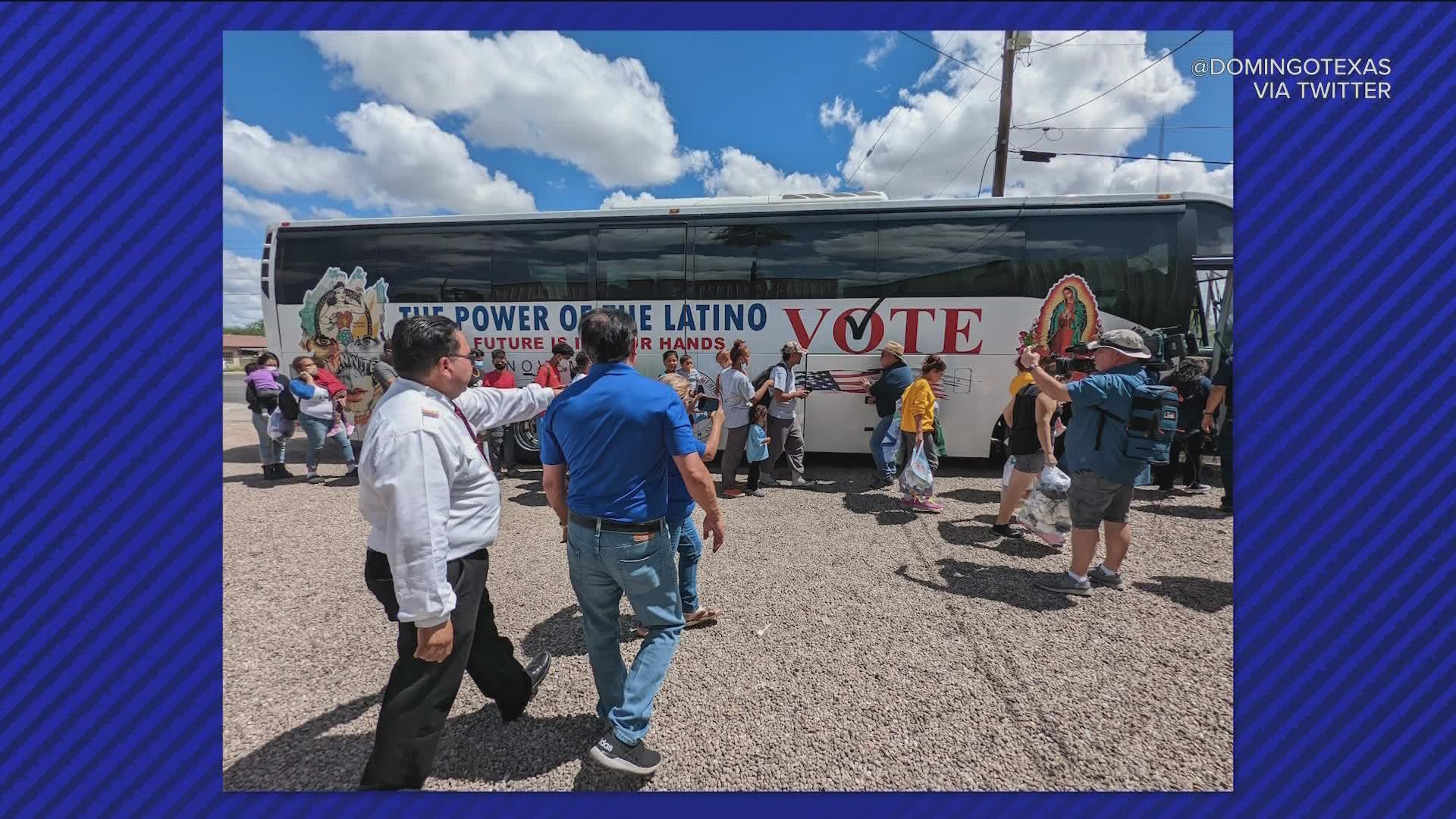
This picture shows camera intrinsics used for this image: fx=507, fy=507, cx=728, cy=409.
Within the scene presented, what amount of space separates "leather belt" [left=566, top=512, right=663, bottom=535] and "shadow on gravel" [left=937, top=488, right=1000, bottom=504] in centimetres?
454

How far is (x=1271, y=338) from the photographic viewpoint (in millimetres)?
1579

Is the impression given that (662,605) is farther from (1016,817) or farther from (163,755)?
(163,755)

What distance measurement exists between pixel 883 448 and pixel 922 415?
0.76 metres

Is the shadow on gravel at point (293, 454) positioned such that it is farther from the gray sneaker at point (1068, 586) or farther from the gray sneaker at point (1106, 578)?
the gray sneaker at point (1106, 578)

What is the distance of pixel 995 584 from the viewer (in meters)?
3.51

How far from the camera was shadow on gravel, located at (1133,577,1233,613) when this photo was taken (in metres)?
3.25

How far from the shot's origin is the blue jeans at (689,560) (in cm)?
280

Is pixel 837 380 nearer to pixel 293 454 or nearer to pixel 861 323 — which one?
pixel 861 323

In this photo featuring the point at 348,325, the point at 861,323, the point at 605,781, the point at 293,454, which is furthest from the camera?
the point at 293,454

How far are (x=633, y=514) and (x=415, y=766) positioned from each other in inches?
41.6

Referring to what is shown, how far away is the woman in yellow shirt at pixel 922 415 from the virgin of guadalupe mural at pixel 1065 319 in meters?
1.65

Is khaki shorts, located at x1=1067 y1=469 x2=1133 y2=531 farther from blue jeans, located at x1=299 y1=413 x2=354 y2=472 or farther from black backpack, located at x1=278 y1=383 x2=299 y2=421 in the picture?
black backpack, located at x1=278 y1=383 x2=299 y2=421

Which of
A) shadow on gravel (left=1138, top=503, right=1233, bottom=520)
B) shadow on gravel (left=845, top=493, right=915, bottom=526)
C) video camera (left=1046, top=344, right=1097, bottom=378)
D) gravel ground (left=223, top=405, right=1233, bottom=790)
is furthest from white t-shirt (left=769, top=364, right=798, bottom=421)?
shadow on gravel (left=1138, top=503, right=1233, bottom=520)

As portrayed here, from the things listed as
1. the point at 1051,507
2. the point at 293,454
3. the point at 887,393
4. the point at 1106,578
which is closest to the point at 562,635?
A: the point at 1106,578
